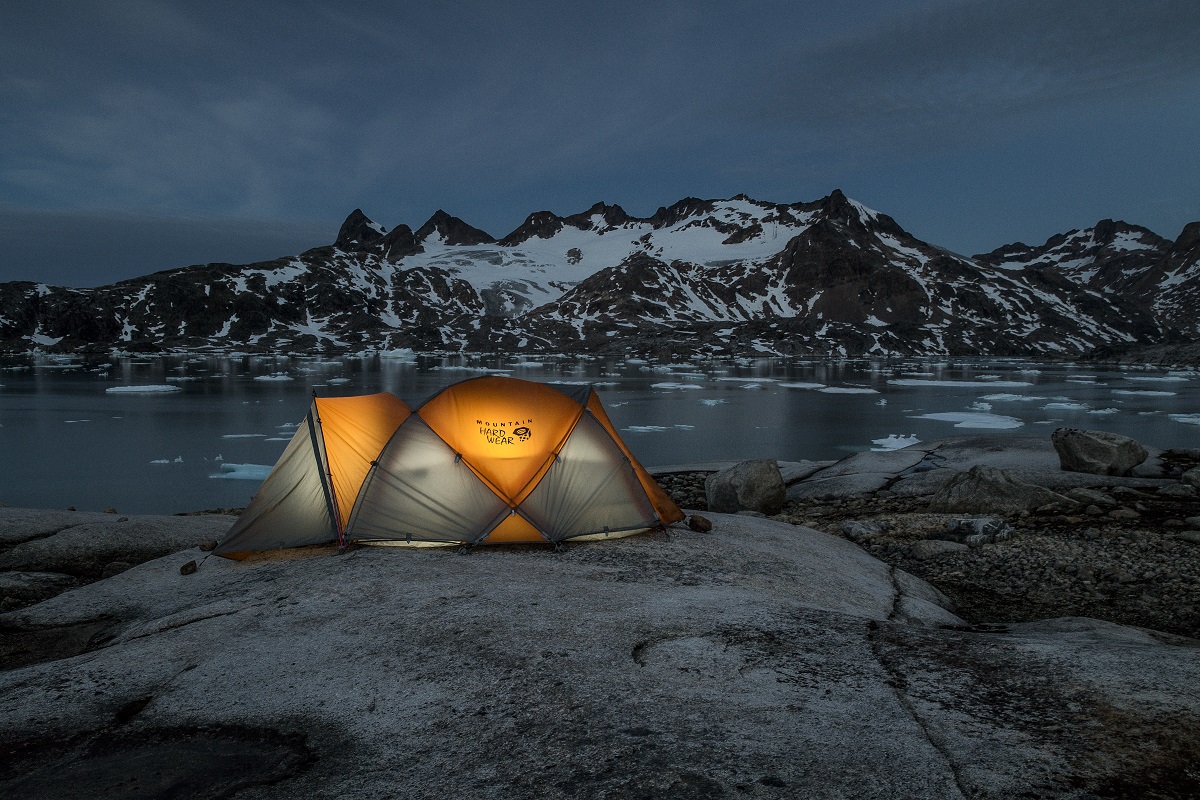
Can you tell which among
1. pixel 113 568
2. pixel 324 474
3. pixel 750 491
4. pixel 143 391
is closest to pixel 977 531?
pixel 750 491

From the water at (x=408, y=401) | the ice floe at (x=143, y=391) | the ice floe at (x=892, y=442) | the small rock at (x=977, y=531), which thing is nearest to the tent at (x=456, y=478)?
the small rock at (x=977, y=531)

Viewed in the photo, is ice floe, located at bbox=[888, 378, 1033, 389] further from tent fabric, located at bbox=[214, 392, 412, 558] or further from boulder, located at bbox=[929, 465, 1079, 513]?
tent fabric, located at bbox=[214, 392, 412, 558]

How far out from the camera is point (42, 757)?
4582mm

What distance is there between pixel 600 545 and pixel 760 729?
5.55 m

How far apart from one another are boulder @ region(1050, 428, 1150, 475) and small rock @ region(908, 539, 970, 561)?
6.66 metres

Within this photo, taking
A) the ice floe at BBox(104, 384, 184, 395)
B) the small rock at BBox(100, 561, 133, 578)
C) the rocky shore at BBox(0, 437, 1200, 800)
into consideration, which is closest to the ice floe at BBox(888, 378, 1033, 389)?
the rocky shore at BBox(0, 437, 1200, 800)

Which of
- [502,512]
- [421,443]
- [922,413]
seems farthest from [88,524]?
[922,413]

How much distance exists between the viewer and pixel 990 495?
47.6 ft

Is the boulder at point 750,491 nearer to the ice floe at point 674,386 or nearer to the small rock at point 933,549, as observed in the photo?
the small rock at point 933,549

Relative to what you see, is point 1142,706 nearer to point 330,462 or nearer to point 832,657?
point 832,657

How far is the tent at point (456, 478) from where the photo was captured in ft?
32.7

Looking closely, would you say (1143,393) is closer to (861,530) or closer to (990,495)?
(990,495)

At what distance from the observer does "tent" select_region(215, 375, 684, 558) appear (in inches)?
392

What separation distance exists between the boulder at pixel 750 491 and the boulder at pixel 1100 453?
671cm
